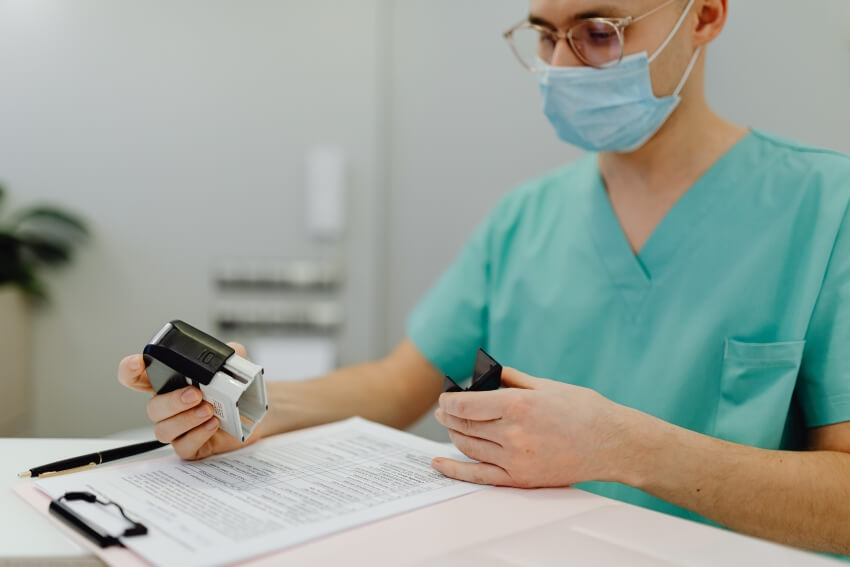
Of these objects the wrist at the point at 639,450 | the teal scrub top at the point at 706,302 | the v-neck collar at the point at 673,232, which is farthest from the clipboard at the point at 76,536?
the v-neck collar at the point at 673,232

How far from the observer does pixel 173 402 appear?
576 millimetres

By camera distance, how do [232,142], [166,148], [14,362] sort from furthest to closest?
[232,142] < [166,148] < [14,362]

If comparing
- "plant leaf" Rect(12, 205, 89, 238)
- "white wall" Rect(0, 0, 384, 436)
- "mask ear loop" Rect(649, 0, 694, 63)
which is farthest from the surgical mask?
"plant leaf" Rect(12, 205, 89, 238)

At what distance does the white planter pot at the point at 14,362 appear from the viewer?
102 cm

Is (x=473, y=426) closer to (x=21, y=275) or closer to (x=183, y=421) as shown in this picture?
(x=183, y=421)

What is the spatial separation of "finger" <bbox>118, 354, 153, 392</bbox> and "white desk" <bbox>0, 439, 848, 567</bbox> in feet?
0.42

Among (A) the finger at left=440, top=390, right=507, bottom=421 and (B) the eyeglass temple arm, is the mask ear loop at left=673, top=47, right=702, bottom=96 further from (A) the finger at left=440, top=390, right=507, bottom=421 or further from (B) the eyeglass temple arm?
(A) the finger at left=440, top=390, right=507, bottom=421

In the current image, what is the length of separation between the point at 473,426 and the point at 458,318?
0.41 metres

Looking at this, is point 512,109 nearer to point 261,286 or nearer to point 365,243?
point 365,243

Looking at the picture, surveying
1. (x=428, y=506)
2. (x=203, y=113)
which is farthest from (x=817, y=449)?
(x=203, y=113)

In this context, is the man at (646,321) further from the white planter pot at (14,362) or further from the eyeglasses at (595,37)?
the white planter pot at (14,362)

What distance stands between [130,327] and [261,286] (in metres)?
0.33

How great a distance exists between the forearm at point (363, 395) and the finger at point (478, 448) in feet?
0.74

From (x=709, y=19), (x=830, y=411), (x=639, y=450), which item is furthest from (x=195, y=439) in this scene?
(x=709, y=19)
